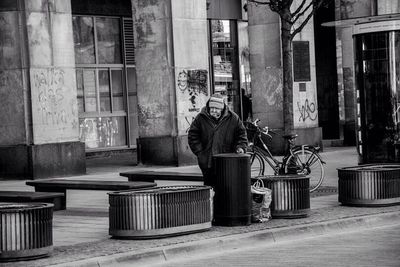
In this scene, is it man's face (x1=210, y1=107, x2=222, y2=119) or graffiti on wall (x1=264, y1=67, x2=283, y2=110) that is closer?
man's face (x1=210, y1=107, x2=222, y2=119)

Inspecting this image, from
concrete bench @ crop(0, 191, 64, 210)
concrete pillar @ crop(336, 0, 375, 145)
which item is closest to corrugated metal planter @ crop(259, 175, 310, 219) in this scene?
concrete bench @ crop(0, 191, 64, 210)

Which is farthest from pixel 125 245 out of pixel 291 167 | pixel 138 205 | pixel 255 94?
pixel 255 94

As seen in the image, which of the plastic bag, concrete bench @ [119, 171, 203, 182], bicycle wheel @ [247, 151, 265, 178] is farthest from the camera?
bicycle wheel @ [247, 151, 265, 178]

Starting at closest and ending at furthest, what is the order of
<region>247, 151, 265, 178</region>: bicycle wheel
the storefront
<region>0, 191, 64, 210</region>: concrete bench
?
<region>0, 191, 64, 210</region>: concrete bench
the storefront
<region>247, 151, 265, 178</region>: bicycle wheel

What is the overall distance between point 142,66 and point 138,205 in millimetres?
12946

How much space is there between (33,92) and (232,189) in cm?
985

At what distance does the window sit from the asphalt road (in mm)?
15514

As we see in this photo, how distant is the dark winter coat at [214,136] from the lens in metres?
12.2

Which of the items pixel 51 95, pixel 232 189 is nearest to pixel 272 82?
pixel 51 95

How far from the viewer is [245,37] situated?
30.1 meters

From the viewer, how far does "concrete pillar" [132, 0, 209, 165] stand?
2269 centimetres

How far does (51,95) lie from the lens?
2050 centimetres

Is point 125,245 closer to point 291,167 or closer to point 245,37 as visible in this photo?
point 291,167

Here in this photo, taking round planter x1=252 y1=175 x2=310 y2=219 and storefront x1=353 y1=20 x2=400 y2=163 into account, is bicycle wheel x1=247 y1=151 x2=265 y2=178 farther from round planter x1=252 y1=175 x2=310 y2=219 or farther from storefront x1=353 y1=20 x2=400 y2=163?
round planter x1=252 y1=175 x2=310 y2=219
